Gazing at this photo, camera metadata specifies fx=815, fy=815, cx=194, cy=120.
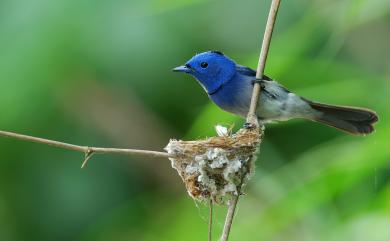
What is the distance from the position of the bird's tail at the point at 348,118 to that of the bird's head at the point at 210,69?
56 centimetres

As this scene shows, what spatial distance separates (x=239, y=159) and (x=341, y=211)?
1.63ft

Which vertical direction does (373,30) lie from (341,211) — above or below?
above

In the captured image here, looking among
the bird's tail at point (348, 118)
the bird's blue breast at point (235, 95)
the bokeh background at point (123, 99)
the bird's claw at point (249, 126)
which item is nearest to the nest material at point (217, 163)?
the bird's claw at point (249, 126)

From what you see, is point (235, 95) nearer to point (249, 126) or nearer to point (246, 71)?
point (246, 71)

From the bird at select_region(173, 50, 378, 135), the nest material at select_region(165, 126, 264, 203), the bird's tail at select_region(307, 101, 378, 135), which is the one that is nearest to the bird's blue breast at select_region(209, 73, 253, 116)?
the bird at select_region(173, 50, 378, 135)

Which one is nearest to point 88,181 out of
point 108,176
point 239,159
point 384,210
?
point 108,176

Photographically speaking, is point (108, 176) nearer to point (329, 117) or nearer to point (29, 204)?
point (29, 204)

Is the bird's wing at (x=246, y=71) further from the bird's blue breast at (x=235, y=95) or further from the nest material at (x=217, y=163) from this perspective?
the nest material at (x=217, y=163)

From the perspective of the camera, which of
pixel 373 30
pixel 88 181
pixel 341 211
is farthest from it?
pixel 88 181

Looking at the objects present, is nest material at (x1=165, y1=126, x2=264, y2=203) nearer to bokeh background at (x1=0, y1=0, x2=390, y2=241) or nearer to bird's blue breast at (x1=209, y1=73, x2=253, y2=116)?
bokeh background at (x1=0, y1=0, x2=390, y2=241)

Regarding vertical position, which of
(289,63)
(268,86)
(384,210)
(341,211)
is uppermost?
(268,86)

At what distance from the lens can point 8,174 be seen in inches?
271

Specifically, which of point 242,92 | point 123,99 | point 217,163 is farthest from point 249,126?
point 123,99

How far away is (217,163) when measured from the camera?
354cm
